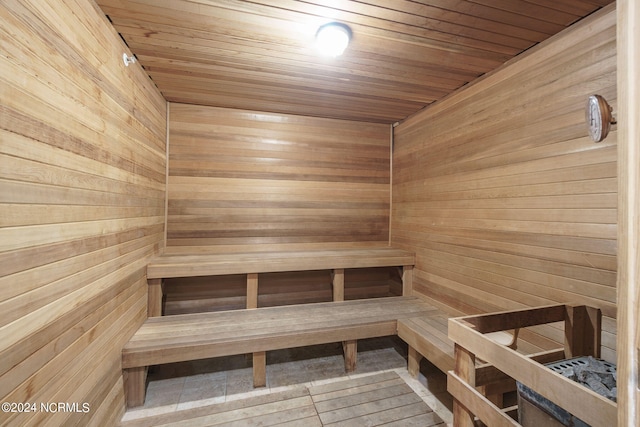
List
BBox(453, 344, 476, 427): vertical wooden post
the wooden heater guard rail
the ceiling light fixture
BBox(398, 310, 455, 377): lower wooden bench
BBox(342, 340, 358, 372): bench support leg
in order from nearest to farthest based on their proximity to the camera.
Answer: the wooden heater guard rail, BBox(453, 344, 476, 427): vertical wooden post, the ceiling light fixture, BBox(398, 310, 455, 377): lower wooden bench, BBox(342, 340, 358, 372): bench support leg

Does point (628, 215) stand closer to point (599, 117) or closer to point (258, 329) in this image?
point (599, 117)

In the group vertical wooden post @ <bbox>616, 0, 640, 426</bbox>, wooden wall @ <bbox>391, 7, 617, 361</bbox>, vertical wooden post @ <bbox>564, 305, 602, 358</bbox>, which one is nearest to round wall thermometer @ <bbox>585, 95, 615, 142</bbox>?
vertical wooden post @ <bbox>616, 0, 640, 426</bbox>

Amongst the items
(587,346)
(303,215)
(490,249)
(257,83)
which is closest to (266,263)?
(303,215)

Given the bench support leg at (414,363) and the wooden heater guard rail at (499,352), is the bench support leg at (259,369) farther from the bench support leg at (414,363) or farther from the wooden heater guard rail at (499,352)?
the wooden heater guard rail at (499,352)

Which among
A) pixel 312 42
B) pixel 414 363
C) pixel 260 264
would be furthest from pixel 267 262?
pixel 312 42

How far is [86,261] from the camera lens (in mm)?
1398

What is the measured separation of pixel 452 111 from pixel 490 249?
1352 millimetres

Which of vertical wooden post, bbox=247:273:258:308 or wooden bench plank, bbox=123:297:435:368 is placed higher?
vertical wooden post, bbox=247:273:258:308

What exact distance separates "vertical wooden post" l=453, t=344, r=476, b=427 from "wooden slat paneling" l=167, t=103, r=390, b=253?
206 cm

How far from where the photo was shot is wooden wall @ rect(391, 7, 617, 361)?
4.69 ft

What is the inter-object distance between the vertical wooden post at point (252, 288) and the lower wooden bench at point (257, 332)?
80 millimetres

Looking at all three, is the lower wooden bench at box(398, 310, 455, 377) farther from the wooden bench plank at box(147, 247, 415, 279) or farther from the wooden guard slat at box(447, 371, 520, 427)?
the wooden bench plank at box(147, 247, 415, 279)

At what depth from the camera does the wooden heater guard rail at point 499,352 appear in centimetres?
112

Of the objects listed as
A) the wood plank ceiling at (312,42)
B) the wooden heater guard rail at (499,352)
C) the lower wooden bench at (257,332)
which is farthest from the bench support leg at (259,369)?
the wood plank ceiling at (312,42)
